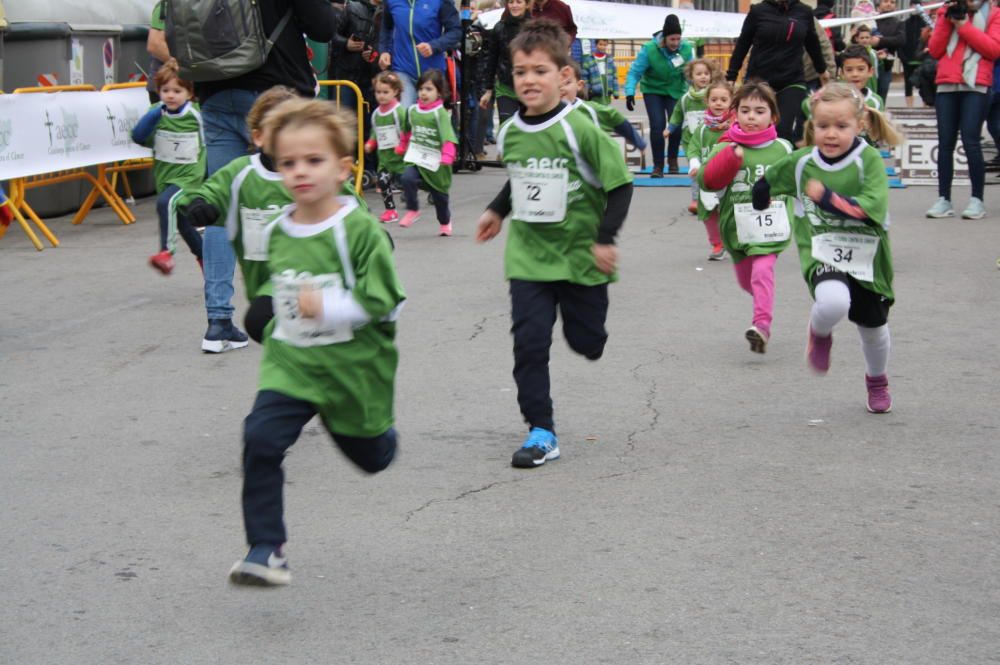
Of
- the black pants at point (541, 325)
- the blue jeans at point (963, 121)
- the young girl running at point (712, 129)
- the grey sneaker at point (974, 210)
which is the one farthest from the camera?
the grey sneaker at point (974, 210)

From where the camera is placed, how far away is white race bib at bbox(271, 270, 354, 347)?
424cm

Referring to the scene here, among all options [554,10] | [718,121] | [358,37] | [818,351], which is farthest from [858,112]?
[358,37]

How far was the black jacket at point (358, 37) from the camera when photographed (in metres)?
15.9

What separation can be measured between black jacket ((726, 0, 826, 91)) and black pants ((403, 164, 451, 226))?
2.70 m

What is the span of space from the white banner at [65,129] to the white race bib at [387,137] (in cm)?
212

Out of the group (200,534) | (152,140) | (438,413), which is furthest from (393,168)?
(200,534)

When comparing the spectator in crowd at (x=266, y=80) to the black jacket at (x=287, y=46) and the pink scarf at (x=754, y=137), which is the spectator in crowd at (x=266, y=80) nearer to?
the black jacket at (x=287, y=46)

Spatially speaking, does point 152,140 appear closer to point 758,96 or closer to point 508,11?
point 758,96

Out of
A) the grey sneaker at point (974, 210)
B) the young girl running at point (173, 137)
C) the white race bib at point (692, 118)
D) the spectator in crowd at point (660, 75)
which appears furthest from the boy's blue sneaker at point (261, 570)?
the spectator in crowd at point (660, 75)

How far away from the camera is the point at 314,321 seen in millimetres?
4223

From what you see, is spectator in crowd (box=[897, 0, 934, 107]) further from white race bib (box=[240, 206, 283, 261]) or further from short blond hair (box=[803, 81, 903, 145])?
white race bib (box=[240, 206, 283, 261])

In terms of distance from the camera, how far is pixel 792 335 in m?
8.37

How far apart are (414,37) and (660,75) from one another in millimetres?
3323

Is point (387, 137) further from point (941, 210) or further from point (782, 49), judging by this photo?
point (941, 210)
